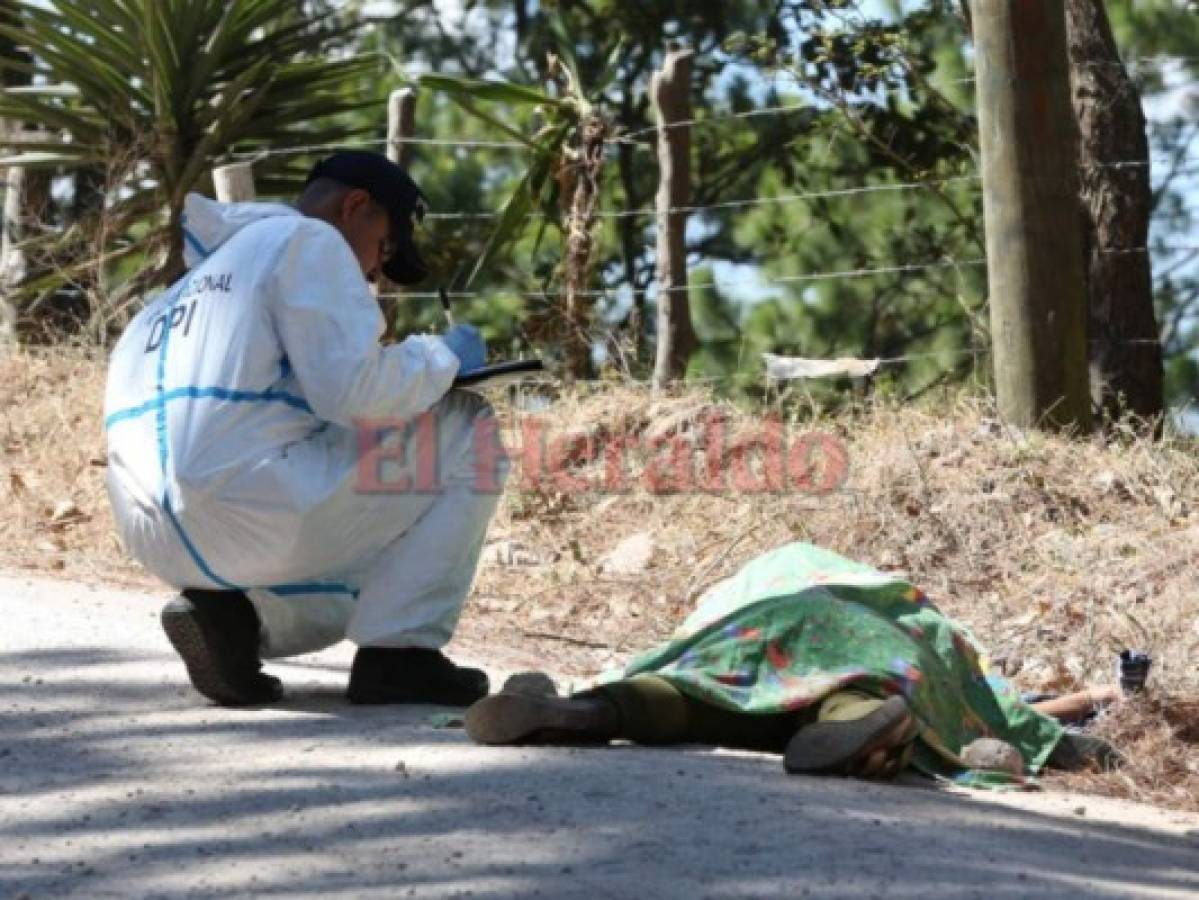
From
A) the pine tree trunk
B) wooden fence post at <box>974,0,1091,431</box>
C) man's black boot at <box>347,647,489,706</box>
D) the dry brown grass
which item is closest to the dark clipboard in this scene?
man's black boot at <box>347,647,489,706</box>

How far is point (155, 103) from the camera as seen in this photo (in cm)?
1210

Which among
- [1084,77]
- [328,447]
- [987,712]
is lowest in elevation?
[987,712]

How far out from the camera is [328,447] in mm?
5422

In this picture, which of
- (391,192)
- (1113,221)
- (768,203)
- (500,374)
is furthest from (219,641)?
(768,203)

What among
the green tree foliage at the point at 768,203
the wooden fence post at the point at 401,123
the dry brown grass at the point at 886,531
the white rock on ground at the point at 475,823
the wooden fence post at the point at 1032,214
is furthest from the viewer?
the green tree foliage at the point at 768,203

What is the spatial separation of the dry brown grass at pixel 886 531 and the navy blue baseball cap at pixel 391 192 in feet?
5.09

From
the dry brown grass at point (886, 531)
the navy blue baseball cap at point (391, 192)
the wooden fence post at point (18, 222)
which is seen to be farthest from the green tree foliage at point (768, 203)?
the navy blue baseball cap at point (391, 192)

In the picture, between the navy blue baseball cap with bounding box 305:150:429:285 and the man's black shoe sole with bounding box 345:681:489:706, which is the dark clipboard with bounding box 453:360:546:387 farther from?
the man's black shoe sole with bounding box 345:681:489:706

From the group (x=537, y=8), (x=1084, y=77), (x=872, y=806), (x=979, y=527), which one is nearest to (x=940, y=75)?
(x=537, y=8)

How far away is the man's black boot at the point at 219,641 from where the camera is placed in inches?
213

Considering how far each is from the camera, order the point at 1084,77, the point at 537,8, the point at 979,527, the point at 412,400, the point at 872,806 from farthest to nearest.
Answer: the point at 537,8 < the point at 1084,77 < the point at 979,527 < the point at 412,400 < the point at 872,806

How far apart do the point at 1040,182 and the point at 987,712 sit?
356cm

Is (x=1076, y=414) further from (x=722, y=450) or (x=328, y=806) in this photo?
(x=328, y=806)

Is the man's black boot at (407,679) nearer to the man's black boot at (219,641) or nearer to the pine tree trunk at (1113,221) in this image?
the man's black boot at (219,641)
